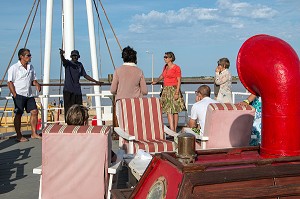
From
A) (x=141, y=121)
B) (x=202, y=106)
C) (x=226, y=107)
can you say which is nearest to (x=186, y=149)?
(x=226, y=107)

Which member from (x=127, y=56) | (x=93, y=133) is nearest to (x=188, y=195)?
(x=93, y=133)

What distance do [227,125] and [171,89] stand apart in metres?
2.49

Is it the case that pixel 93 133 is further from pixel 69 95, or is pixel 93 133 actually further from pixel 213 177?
pixel 69 95

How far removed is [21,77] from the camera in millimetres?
6641

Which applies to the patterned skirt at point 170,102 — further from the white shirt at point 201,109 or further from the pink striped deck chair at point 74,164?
the pink striped deck chair at point 74,164

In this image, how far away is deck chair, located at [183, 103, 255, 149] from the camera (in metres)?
4.55

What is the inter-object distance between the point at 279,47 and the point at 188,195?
923 millimetres

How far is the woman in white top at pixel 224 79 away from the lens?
21.3 ft

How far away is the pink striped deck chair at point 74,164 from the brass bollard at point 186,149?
3.86 ft

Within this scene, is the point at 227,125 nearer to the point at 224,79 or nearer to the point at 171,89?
the point at 224,79

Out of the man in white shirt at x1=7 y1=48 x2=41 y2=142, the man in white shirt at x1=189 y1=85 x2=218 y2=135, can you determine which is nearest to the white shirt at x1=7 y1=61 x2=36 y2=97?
the man in white shirt at x1=7 y1=48 x2=41 y2=142

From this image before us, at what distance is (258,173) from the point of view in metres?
1.85

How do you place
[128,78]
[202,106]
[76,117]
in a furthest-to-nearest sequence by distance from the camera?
[128,78] → [202,106] → [76,117]

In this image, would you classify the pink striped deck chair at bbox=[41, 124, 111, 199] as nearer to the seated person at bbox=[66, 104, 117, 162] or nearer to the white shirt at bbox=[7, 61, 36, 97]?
the seated person at bbox=[66, 104, 117, 162]
